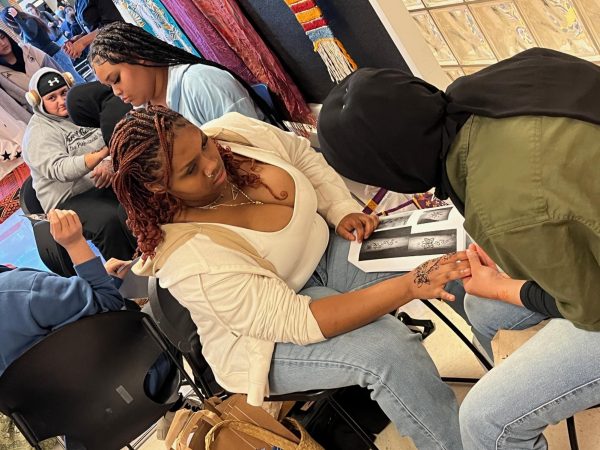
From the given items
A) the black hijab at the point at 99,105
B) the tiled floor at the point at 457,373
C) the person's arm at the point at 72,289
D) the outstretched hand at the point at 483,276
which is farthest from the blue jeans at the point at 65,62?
the outstretched hand at the point at 483,276

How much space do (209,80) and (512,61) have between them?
1.46 m

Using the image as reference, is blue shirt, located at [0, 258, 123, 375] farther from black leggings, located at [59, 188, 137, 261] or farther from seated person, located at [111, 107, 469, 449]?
black leggings, located at [59, 188, 137, 261]

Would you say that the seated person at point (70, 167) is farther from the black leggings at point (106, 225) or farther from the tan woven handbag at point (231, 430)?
the tan woven handbag at point (231, 430)

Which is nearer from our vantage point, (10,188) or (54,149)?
(54,149)

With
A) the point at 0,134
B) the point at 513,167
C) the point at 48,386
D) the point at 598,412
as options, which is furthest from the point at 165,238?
the point at 0,134

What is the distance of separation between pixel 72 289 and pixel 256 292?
29.6 inches

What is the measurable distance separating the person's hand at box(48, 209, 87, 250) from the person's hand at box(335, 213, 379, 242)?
882 millimetres

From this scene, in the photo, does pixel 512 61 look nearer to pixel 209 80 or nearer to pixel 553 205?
pixel 553 205

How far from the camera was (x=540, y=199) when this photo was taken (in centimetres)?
83

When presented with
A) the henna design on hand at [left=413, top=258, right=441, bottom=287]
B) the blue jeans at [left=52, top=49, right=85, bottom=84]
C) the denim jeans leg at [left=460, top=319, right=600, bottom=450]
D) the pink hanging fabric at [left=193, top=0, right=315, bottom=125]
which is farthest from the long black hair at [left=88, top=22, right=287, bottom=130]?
the blue jeans at [left=52, top=49, right=85, bottom=84]

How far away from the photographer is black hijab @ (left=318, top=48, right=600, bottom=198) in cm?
87

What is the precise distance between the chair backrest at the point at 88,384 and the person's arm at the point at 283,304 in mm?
564

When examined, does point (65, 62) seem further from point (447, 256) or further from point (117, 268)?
point (447, 256)

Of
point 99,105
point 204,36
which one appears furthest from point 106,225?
point 204,36
